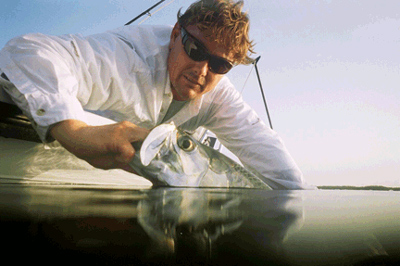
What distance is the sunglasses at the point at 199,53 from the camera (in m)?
1.63

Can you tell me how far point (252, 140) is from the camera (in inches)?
84.4

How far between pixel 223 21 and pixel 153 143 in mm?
955

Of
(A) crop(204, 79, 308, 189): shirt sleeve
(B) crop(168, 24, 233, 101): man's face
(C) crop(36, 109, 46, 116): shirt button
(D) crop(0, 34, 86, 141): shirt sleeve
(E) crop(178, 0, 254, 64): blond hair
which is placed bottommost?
(A) crop(204, 79, 308, 189): shirt sleeve

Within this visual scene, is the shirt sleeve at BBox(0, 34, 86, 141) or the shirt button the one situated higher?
the shirt sleeve at BBox(0, 34, 86, 141)

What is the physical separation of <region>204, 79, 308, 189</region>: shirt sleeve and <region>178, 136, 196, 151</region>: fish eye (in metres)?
1.04

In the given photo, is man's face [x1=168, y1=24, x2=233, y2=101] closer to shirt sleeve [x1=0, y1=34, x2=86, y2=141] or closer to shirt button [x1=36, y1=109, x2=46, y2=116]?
shirt sleeve [x1=0, y1=34, x2=86, y2=141]

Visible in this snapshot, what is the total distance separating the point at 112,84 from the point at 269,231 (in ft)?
4.62

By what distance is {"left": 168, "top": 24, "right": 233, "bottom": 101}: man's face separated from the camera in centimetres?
165

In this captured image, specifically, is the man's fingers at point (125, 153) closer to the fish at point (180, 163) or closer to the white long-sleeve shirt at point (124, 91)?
the fish at point (180, 163)

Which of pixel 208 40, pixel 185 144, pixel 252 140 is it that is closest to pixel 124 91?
pixel 208 40

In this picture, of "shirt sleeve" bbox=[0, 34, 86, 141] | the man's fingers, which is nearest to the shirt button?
"shirt sleeve" bbox=[0, 34, 86, 141]

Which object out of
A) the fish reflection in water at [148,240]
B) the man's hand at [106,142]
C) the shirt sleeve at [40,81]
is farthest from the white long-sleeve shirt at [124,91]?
the fish reflection in water at [148,240]

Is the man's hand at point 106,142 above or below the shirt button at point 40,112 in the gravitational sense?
below

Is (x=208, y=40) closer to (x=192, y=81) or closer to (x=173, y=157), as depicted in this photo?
(x=192, y=81)
